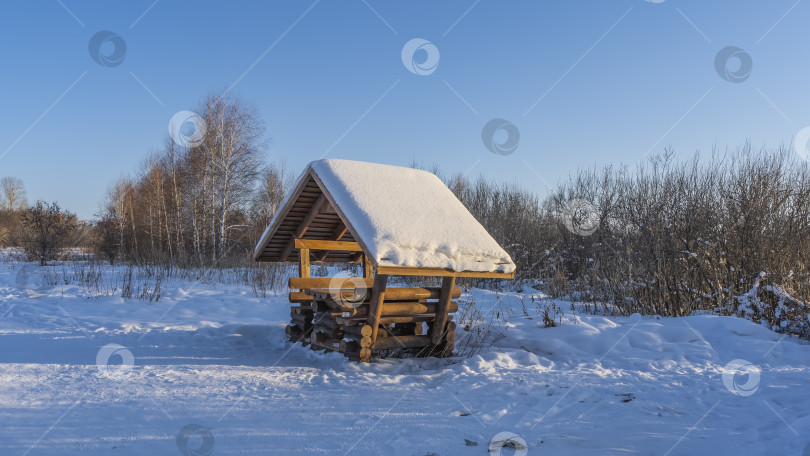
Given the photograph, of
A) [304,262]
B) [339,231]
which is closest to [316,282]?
[304,262]

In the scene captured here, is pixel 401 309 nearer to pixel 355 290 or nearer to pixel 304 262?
pixel 355 290

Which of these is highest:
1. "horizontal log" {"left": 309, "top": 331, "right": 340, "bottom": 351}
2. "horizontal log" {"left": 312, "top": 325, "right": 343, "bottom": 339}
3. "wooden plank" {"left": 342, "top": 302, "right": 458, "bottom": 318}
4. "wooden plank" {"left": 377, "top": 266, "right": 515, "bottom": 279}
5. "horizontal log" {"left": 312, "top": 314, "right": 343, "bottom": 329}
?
"wooden plank" {"left": 377, "top": 266, "right": 515, "bottom": 279}

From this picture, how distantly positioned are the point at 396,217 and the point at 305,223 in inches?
85.9

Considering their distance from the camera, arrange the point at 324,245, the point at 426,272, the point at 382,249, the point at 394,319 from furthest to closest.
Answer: the point at 324,245
the point at 394,319
the point at 426,272
the point at 382,249

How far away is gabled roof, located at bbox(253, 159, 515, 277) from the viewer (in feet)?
18.9

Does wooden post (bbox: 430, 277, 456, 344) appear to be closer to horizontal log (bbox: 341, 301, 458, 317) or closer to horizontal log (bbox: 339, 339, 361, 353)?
horizontal log (bbox: 341, 301, 458, 317)

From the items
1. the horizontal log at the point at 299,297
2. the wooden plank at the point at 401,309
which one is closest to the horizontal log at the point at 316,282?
the horizontal log at the point at 299,297

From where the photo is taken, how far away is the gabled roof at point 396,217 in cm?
576

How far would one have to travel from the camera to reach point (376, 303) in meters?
6.52

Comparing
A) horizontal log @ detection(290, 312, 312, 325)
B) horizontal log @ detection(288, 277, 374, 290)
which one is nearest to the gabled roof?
horizontal log @ detection(288, 277, 374, 290)

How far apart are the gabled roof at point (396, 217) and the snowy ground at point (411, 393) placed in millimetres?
1415

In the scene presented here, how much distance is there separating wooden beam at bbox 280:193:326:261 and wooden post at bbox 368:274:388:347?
1.56 m

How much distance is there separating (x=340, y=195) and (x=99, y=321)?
6511mm

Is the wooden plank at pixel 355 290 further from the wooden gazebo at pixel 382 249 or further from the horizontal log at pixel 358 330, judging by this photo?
the horizontal log at pixel 358 330
